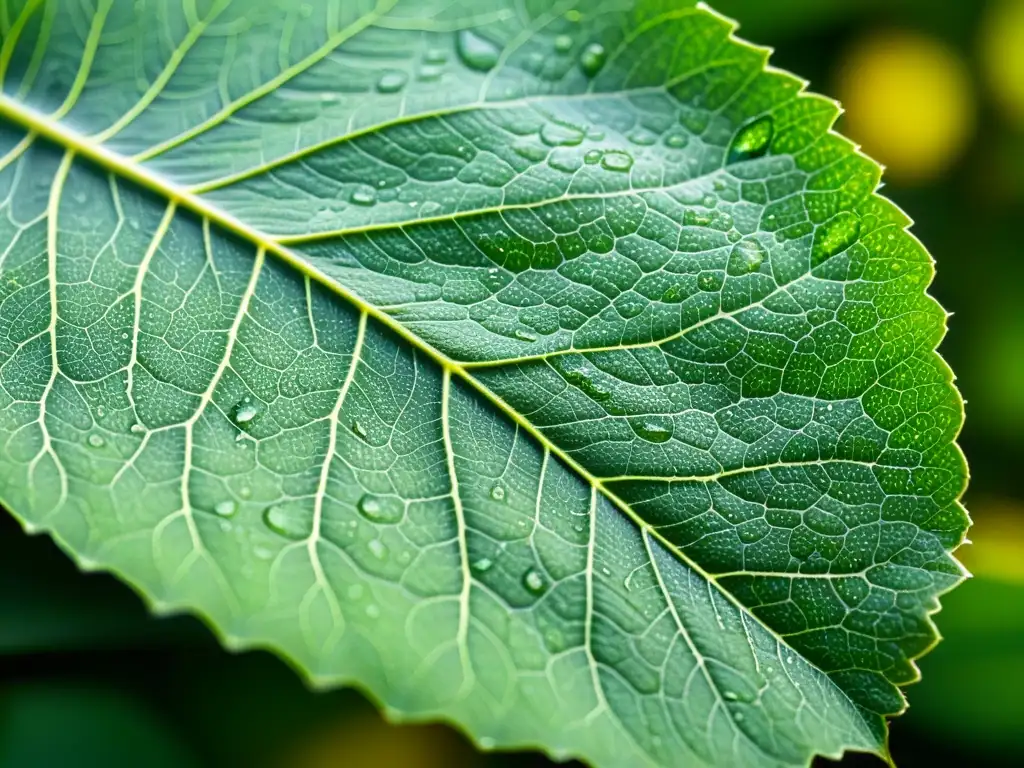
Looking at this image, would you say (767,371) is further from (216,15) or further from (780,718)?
(216,15)

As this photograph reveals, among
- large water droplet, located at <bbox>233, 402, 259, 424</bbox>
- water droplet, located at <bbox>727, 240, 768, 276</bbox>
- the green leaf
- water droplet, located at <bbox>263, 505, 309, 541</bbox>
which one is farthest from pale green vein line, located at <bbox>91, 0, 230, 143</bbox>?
water droplet, located at <bbox>727, 240, 768, 276</bbox>

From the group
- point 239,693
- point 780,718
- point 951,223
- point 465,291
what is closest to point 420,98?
point 465,291

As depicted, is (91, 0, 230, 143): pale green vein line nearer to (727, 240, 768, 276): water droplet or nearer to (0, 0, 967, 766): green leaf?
(0, 0, 967, 766): green leaf

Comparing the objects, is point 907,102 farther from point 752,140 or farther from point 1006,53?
point 752,140

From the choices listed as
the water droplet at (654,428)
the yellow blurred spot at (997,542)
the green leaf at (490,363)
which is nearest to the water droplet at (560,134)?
the green leaf at (490,363)

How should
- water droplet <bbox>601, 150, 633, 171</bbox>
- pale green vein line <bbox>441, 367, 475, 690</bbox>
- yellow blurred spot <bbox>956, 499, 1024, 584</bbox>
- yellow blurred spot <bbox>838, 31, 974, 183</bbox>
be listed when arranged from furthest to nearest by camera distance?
yellow blurred spot <bbox>838, 31, 974, 183</bbox> < yellow blurred spot <bbox>956, 499, 1024, 584</bbox> < water droplet <bbox>601, 150, 633, 171</bbox> < pale green vein line <bbox>441, 367, 475, 690</bbox>
